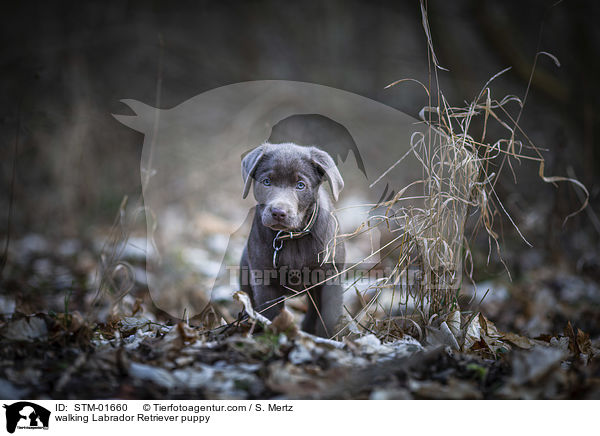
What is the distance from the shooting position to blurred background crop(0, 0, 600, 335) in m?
5.30

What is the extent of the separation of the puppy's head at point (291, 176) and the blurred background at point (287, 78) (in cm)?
200

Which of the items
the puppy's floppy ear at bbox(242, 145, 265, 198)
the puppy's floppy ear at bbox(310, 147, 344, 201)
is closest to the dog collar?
the puppy's floppy ear at bbox(310, 147, 344, 201)

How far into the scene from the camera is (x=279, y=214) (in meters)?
2.65

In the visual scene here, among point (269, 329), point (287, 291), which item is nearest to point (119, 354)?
point (269, 329)

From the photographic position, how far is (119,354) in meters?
2.05

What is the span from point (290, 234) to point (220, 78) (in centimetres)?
426

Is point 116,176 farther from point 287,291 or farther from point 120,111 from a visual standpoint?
point 287,291
